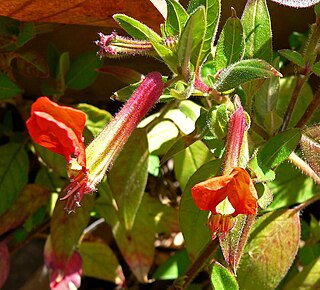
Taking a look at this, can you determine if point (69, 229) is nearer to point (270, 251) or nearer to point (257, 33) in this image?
point (270, 251)

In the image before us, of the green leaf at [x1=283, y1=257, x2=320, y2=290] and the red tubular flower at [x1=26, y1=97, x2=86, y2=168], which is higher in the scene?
the red tubular flower at [x1=26, y1=97, x2=86, y2=168]

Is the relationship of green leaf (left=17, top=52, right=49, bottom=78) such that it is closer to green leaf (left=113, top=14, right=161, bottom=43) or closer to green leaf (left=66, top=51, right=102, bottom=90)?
green leaf (left=66, top=51, right=102, bottom=90)

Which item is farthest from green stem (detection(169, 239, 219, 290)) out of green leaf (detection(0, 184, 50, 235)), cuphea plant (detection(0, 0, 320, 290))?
green leaf (detection(0, 184, 50, 235))

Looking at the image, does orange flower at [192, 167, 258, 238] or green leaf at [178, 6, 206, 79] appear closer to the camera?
orange flower at [192, 167, 258, 238]

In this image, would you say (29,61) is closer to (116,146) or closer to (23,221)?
(23,221)

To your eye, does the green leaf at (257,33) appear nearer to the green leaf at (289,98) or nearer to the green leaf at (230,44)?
the green leaf at (230,44)

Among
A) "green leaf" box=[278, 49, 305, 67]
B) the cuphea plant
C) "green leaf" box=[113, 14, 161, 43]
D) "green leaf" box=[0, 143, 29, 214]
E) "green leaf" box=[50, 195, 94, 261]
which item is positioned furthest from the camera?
"green leaf" box=[0, 143, 29, 214]

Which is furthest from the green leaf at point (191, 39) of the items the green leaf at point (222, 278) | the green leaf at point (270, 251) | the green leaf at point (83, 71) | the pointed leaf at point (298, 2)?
the green leaf at point (83, 71)
